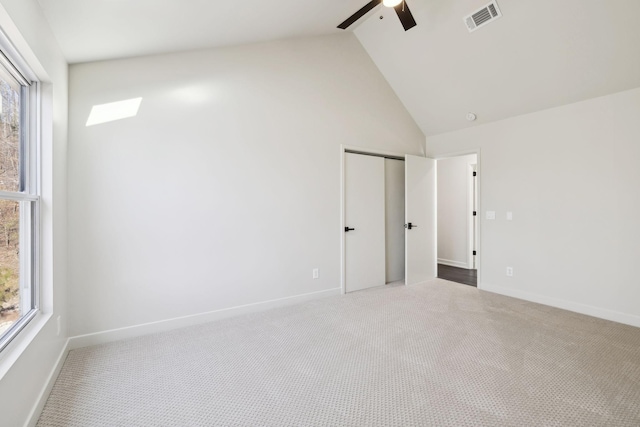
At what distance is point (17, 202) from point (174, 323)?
164cm

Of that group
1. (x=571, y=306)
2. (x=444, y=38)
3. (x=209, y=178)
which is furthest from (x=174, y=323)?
(x=571, y=306)

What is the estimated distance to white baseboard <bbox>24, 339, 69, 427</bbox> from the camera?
1593 mm

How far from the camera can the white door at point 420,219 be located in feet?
14.5

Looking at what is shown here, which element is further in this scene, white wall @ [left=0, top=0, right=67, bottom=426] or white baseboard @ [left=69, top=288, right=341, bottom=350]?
white baseboard @ [left=69, top=288, right=341, bottom=350]

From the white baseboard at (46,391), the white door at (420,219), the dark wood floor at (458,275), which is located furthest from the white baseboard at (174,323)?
the dark wood floor at (458,275)

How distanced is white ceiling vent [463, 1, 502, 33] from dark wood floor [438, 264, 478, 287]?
11.2ft

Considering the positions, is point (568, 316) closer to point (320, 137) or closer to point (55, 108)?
point (320, 137)

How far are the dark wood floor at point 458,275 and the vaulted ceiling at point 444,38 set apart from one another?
7.99ft

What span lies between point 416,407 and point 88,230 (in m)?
2.88

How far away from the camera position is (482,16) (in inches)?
117

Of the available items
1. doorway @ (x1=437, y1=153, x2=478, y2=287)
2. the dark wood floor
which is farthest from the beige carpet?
doorway @ (x1=437, y1=153, x2=478, y2=287)

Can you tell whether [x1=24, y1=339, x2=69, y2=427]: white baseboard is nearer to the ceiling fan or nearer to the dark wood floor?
the ceiling fan

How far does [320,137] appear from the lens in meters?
3.73

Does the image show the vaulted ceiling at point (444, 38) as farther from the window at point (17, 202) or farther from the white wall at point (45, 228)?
the window at point (17, 202)
